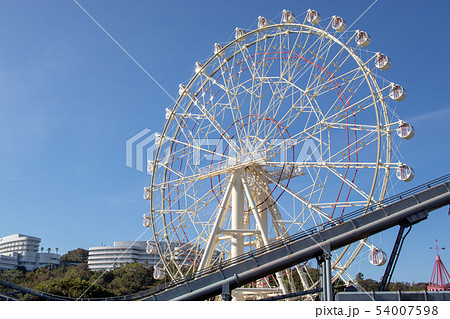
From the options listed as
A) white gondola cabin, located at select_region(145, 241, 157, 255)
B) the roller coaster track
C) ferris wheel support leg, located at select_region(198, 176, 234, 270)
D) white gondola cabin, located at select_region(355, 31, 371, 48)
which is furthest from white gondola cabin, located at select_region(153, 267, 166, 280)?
white gondola cabin, located at select_region(355, 31, 371, 48)

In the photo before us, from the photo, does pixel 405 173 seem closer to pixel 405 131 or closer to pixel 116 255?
pixel 405 131

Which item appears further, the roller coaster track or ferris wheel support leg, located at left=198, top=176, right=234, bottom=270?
ferris wheel support leg, located at left=198, top=176, right=234, bottom=270

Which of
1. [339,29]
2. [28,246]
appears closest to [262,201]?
[339,29]

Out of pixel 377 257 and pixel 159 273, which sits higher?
pixel 159 273

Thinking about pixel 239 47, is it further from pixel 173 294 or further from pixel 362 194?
pixel 173 294

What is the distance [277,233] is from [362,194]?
7.77 metres

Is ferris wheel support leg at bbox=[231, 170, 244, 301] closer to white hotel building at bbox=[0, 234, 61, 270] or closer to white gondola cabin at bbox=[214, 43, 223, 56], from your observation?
white gondola cabin at bbox=[214, 43, 223, 56]

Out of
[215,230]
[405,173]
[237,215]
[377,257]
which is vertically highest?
[405,173]

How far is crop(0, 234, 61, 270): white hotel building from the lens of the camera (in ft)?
439

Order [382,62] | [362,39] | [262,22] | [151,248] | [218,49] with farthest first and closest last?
1. [151,248]
2. [218,49]
3. [262,22]
4. [362,39]
5. [382,62]

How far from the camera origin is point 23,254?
142000mm

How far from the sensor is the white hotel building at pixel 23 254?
133750 millimetres

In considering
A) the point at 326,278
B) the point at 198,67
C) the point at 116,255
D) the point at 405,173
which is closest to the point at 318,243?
the point at 326,278
